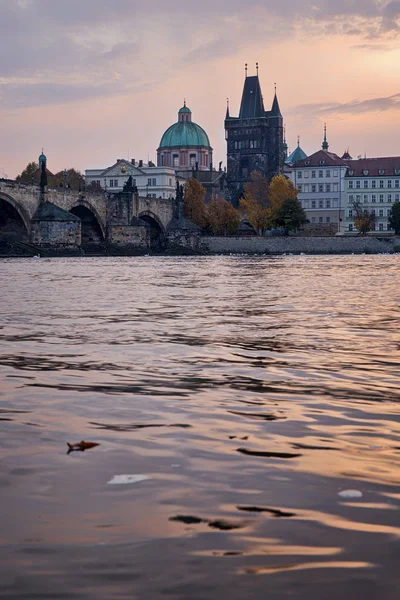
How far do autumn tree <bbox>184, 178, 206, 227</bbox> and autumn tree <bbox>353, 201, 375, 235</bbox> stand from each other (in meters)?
18.9

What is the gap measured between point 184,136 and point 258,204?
5068 cm

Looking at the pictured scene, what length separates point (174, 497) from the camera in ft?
13.2

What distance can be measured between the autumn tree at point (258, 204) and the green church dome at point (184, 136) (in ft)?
124

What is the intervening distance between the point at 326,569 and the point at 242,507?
0.77 m

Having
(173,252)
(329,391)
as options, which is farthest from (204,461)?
(173,252)

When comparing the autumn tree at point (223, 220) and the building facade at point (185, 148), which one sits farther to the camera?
the building facade at point (185, 148)

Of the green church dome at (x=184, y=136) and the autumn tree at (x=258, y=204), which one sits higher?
the green church dome at (x=184, y=136)

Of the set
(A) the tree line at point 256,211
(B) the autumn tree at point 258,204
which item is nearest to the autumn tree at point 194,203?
(A) the tree line at point 256,211

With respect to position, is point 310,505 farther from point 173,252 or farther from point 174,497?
point 173,252

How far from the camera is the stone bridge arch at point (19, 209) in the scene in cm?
6919

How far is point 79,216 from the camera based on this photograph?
8944cm

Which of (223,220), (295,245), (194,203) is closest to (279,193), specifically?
(223,220)

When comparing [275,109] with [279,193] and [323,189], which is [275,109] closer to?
[323,189]

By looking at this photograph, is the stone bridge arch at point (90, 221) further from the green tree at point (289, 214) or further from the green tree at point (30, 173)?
the green tree at point (30, 173)
